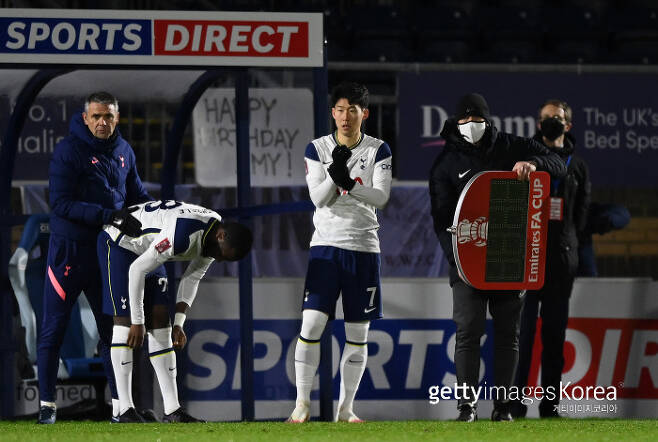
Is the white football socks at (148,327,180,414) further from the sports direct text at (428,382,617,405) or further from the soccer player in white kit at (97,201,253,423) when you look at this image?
the sports direct text at (428,382,617,405)

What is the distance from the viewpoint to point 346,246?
19.9 feet

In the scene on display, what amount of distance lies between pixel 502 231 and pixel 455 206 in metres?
0.28

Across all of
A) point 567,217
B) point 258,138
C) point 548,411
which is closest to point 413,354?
point 548,411

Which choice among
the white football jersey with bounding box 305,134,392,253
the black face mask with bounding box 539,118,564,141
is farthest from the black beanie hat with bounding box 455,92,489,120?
the black face mask with bounding box 539,118,564,141

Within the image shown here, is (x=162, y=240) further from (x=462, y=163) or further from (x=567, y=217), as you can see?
(x=567, y=217)

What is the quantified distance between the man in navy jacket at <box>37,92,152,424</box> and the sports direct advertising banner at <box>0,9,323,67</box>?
0.34 meters

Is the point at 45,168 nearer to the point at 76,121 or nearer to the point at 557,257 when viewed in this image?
the point at 76,121

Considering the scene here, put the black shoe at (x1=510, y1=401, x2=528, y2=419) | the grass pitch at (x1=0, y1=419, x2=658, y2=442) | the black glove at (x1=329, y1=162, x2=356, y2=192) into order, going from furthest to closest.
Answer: the black shoe at (x1=510, y1=401, x2=528, y2=419)
the black glove at (x1=329, y1=162, x2=356, y2=192)
the grass pitch at (x1=0, y1=419, x2=658, y2=442)

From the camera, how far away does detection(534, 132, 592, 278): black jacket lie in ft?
22.8

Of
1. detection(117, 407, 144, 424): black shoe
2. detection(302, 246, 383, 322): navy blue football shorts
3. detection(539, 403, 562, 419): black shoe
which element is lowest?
detection(539, 403, 562, 419): black shoe

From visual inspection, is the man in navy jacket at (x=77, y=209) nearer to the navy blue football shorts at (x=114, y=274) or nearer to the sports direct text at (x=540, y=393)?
the navy blue football shorts at (x=114, y=274)

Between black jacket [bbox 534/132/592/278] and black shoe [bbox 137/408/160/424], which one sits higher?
black jacket [bbox 534/132/592/278]

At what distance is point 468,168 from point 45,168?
3334mm

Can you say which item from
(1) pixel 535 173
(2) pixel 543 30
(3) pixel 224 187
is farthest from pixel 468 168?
(2) pixel 543 30
